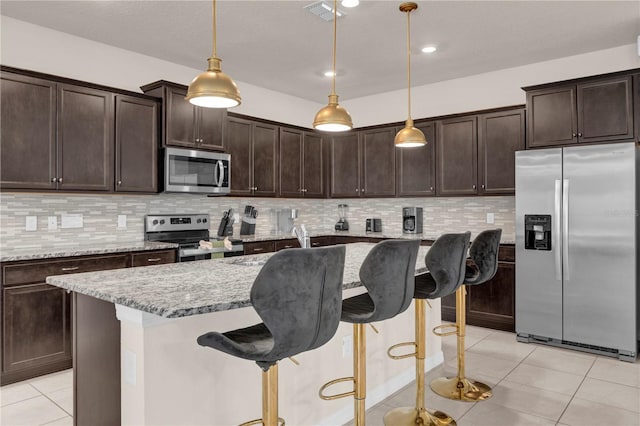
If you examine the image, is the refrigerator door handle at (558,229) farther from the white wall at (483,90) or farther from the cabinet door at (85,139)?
the cabinet door at (85,139)

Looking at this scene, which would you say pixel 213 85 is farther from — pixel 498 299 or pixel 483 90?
pixel 483 90

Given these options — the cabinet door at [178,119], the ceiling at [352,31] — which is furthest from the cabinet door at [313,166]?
the cabinet door at [178,119]

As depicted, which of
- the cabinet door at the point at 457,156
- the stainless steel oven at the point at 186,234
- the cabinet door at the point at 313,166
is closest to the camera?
the stainless steel oven at the point at 186,234

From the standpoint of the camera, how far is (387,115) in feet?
19.5

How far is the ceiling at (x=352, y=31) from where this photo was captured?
3.39m

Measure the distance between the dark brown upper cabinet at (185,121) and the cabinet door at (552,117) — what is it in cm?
310

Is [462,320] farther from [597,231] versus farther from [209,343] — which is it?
[209,343]

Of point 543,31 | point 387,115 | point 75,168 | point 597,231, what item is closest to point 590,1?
point 543,31

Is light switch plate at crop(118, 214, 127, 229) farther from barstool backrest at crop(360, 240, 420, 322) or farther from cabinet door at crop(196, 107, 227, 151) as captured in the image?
barstool backrest at crop(360, 240, 420, 322)

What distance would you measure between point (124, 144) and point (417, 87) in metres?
3.61

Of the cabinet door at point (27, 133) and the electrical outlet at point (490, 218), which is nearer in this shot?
the cabinet door at point (27, 133)

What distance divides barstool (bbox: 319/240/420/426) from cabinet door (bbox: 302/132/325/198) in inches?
149

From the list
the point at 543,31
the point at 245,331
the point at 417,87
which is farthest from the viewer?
the point at 417,87

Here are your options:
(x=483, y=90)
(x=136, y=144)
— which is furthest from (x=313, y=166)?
(x=136, y=144)
